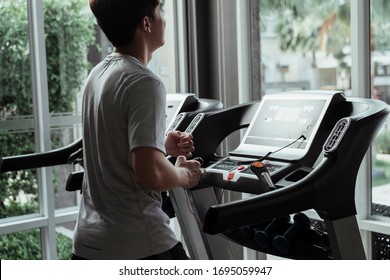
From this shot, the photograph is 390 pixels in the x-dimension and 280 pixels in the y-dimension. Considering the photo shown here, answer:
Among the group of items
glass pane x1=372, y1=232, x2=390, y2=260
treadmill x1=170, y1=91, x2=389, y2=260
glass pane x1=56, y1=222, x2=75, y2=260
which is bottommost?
glass pane x1=56, y1=222, x2=75, y2=260

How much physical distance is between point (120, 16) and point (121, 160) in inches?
16.6

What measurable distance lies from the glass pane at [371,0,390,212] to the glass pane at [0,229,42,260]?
6.44 ft

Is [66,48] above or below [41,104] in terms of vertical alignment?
above

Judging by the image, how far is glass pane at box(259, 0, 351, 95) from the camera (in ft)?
A: 9.25

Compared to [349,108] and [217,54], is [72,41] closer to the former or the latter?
[217,54]

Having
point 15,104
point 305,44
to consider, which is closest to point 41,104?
point 15,104

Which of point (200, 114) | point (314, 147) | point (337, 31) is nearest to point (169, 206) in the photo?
point (200, 114)

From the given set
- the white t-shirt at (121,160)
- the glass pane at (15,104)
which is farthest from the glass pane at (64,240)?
the white t-shirt at (121,160)

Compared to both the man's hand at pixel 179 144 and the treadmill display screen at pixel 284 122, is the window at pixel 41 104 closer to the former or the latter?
the treadmill display screen at pixel 284 122

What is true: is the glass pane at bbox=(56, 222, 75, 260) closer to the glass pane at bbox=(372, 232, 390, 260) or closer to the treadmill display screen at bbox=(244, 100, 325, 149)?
the treadmill display screen at bbox=(244, 100, 325, 149)

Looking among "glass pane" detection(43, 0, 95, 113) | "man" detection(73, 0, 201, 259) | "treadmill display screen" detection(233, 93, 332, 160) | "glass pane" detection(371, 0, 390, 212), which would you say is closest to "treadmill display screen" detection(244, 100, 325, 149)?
"treadmill display screen" detection(233, 93, 332, 160)

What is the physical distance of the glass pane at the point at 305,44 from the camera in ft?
9.25

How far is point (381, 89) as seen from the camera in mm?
2672

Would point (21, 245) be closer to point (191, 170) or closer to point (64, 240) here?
Answer: point (64, 240)
